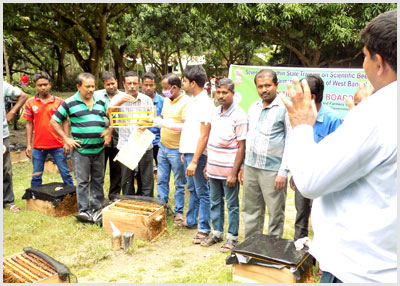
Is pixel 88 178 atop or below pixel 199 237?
atop

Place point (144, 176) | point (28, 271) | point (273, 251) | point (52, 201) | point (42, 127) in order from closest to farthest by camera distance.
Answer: point (28, 271)
point (273, 251)
point (52, 201)
point (144, 176)
point (42, 127)

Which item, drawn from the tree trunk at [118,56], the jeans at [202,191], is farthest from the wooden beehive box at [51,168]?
the tree trunk at [118,56]

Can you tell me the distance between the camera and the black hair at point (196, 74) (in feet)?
14.3

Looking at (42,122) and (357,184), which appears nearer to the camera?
(357,184)

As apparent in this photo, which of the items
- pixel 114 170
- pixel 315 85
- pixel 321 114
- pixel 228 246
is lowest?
pixel 228 246

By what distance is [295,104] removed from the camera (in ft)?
4.86

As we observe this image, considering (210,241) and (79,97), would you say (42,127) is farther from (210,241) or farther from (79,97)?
(210,241)

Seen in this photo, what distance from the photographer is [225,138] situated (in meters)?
4.04

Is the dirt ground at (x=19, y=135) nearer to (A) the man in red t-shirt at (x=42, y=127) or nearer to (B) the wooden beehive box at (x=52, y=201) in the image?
(A) the man in red t-shirt at (x=42, y=127)

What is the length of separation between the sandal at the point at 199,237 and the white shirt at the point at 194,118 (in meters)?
0.98

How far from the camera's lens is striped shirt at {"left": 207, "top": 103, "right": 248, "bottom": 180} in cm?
399

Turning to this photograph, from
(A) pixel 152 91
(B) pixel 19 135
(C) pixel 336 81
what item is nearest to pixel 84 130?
(A) pixel 152 91

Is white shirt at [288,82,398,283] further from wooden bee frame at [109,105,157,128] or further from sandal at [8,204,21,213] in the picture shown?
sandal at [8,204,21,213]

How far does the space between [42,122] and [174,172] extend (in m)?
2.34
